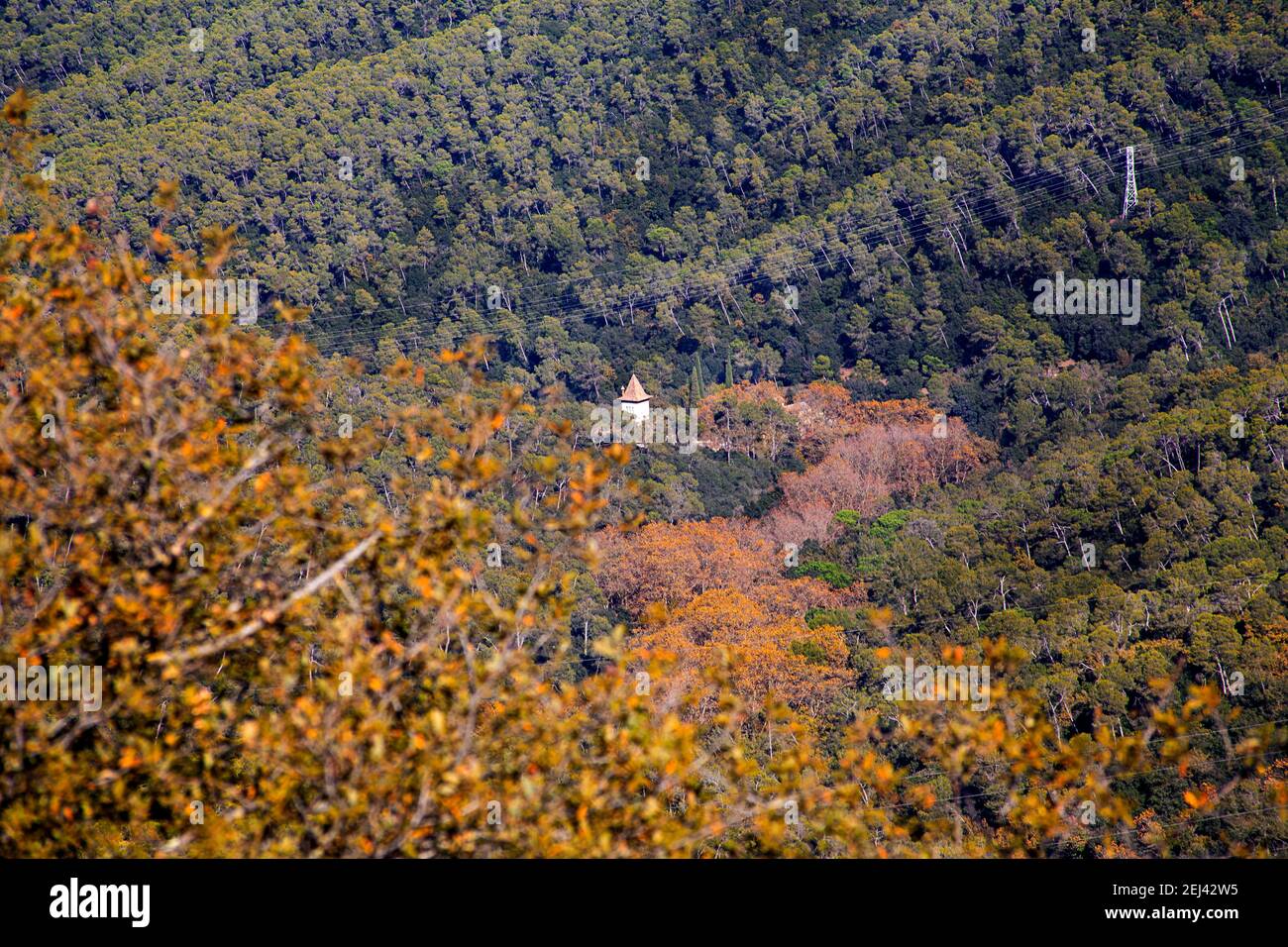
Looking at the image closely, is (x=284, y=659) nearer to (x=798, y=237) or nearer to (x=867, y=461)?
(x=867, y=461)

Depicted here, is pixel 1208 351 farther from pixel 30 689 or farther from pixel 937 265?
pixel 30 689

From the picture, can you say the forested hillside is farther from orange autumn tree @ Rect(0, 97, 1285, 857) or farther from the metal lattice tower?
the metal lattice tower

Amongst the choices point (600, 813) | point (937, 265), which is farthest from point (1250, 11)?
point (600, 813)

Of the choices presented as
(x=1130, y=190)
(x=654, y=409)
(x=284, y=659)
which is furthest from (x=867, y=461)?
(x=284, y=659)

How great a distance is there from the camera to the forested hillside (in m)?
7.26

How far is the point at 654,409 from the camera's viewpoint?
6066 centimetres

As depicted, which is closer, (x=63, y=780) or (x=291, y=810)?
(x=63, y=780)

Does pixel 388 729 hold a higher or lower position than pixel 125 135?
lower

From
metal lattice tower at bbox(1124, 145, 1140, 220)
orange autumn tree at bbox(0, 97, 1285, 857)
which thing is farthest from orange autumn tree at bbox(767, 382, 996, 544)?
orange autumn tree at bbox(0, 97, 1285, 857)

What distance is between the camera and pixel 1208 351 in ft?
176

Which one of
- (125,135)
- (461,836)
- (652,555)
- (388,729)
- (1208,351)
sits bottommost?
(461,836)

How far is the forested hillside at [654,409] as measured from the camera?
7.26 metres

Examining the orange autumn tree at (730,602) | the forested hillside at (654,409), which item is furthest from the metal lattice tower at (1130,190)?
the orange autumn tree at (730,602)

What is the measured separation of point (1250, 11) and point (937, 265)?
71.0ft
